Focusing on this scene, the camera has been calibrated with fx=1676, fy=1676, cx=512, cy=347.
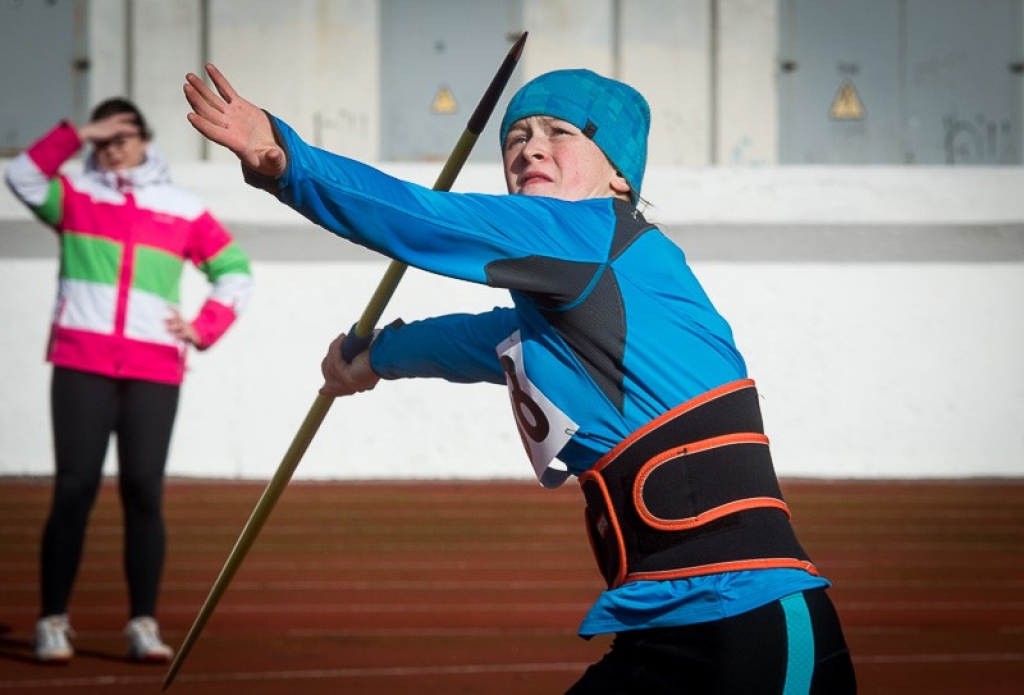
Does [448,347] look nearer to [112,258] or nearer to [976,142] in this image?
[112,258]

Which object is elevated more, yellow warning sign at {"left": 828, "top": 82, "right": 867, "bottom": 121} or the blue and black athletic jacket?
yellow warning sign at {"left": 828, "top": 82, "right": 867, "bottom": 121}

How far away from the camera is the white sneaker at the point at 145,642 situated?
5.05 metres

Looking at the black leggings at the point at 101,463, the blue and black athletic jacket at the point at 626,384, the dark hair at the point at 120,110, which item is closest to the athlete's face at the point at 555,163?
the blue and black athletic jacket at the point at 626,384

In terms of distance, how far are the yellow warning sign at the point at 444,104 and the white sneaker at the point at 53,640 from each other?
666 cm

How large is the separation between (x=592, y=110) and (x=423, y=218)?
434 mm

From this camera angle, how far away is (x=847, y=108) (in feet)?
37.2

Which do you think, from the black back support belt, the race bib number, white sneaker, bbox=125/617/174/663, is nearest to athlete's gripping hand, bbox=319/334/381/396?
the race bib number

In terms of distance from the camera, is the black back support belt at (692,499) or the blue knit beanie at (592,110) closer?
the black back support belt at (692,499)

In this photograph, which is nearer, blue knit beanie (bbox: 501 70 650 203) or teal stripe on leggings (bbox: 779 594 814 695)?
teal stripe on leggings (bbox: 779 594 814 695)

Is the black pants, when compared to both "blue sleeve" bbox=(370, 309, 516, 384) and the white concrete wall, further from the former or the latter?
the white concrete wall

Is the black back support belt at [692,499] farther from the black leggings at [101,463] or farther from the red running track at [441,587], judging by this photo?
the black leggings at [101,463]

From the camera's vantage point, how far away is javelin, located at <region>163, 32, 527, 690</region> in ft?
7.56

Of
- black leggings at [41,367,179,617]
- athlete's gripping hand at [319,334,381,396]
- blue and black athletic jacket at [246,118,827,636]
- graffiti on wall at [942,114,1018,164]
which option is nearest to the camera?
blue and black athletic jacket at [246,118,827,636]

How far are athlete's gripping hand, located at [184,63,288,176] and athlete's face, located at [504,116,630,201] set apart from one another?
0.43 metres
